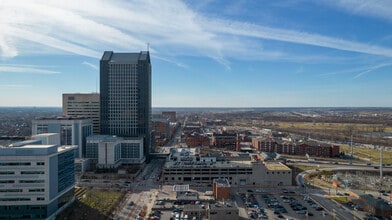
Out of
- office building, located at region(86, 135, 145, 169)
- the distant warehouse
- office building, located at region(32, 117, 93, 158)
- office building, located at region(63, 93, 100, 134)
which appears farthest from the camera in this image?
the distant warehouse

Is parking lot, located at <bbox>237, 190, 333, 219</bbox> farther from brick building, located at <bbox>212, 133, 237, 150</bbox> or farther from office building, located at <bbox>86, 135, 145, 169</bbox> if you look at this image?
brick building, located at <bbox>212, 133, 237, 150</bbox>

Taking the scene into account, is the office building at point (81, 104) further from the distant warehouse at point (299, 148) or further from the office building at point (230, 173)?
the distant warehouse at point (299, 148)

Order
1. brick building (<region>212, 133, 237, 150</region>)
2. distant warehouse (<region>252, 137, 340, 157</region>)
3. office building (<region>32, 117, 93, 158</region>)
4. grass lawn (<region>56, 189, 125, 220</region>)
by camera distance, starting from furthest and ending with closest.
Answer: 1. brick building (<region>212, 133, 237, 150</region>)
2. distant warehouse (<region>252, 137, 340, 157</region>)
3. office building (<region>32, 117, 93, 158</region>)
4. grass lawn (<region>56, 189, 125, 220</region>)

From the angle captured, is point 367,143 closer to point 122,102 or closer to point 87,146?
point 122,102

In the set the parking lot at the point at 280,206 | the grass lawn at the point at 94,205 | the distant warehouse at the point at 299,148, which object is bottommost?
the parking lot at the point at 280,206

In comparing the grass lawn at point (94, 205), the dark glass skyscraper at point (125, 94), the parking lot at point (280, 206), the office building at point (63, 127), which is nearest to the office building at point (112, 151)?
the office building at point (63, 127)

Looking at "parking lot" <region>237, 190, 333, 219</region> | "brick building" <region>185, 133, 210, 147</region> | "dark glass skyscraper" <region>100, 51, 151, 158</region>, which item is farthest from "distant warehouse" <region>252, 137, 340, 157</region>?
"parking lot" <region>237, 190, 333, 219</region>
